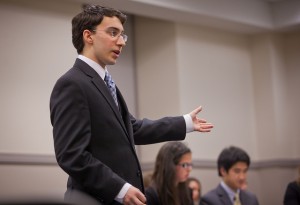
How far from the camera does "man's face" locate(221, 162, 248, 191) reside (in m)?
4.52

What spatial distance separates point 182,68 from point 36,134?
198 cm

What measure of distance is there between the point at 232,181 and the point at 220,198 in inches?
9.4

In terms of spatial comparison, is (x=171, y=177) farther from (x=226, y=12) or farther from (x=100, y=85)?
(x=226, y=12)

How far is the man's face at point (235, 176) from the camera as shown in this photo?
4.52 metres

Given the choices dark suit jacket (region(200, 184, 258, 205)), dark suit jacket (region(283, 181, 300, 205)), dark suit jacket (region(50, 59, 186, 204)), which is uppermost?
dark suit jacket (region(50, 59, 186, 204))

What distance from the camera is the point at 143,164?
6.32 m

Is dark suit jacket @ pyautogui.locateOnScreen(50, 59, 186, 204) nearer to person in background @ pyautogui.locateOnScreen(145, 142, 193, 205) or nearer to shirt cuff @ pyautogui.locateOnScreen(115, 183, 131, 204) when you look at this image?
shirt cuff @ pyautogui.locateOnScreen(115, 183, 131, 204)

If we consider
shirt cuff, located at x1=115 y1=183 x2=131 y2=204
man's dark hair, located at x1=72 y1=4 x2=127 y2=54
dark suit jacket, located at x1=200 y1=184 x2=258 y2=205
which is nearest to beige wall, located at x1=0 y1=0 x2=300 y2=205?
dark suit jacket, located at x1=200 y1=184 x2=258 y2=205

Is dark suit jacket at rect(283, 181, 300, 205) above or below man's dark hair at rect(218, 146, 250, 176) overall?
below

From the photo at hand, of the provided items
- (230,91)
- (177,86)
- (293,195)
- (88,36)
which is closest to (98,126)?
(88,36)

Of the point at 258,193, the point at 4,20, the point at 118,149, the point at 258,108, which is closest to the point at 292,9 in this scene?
the point at 258,108

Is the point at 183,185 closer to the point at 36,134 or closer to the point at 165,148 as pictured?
the point at 165,148

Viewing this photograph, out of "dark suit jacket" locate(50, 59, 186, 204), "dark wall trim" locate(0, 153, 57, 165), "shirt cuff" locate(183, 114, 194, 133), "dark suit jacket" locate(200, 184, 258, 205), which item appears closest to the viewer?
"dark suit jacket" locate(50, 59, 186, 204)

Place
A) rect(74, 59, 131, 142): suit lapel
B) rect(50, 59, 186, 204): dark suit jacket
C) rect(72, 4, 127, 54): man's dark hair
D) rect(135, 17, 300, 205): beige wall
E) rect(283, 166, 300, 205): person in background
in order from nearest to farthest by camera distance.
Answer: rect(50, 59, 186, 204): dark suit jacket
rect(74, 59, 131, 142): suit lapel
rect(72, 4, 127, 54): man's dark hair
rect(283, 166, 300, 205): person in background
rect(135, 17, 300, 205): beige wall
